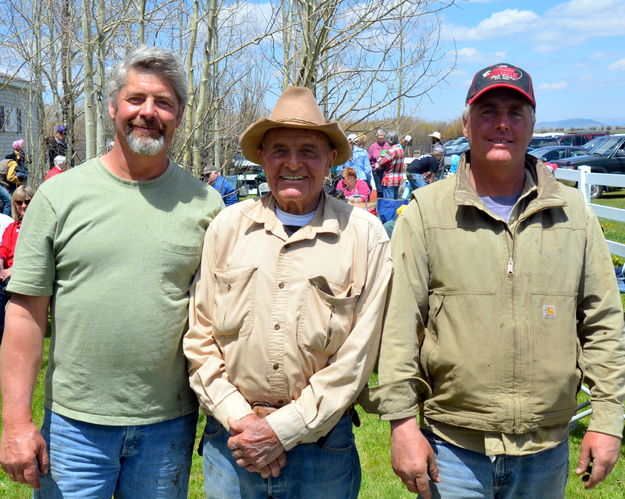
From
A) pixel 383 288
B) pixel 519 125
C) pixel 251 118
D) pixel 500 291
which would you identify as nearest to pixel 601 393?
pixel 500 291

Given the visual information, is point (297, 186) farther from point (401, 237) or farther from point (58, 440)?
point (58, 440)

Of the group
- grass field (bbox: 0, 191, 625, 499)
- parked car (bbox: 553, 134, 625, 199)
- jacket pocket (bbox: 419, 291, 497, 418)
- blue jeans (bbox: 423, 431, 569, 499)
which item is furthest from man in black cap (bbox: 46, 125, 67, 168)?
parked car (bbox: 553, 134, 625, 199)

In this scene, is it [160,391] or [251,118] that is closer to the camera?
[160,391]

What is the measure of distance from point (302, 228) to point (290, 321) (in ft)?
1.17

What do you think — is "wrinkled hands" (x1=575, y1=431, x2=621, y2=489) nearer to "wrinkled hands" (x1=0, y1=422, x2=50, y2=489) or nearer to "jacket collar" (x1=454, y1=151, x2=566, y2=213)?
"jacket collar" (x1=454, y1=151, x2=566, y2=213)

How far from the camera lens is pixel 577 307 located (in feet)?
7.92

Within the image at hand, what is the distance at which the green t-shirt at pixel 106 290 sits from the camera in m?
2.34

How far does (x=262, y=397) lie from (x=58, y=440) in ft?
2.55

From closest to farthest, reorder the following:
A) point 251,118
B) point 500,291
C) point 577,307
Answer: point 500,291
point 577,307
point 251,118

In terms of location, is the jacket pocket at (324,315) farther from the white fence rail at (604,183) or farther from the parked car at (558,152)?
the parked car at (558,152)

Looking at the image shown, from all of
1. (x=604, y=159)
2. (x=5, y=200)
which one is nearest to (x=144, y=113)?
(x=5, y=200)

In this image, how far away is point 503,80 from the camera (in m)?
2.32

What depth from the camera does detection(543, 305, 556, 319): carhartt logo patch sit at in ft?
7.44

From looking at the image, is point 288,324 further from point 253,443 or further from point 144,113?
point 144,113
